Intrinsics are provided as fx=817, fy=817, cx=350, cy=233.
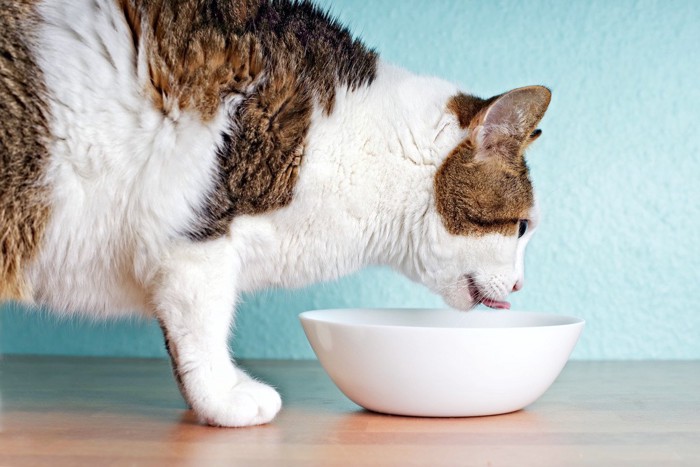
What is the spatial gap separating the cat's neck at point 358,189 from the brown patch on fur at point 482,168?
0.07 feet

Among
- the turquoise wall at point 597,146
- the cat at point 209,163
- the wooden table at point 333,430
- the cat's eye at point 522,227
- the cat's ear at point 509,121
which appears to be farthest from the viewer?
the turquoise wall at point 597,146

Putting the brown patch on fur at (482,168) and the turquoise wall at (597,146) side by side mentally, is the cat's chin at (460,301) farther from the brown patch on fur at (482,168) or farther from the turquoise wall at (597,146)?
the turquoise wall at (597,146)

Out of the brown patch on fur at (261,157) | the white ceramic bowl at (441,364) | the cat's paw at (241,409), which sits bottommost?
the cat's paw at (241,409)

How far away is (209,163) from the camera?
3.75ft

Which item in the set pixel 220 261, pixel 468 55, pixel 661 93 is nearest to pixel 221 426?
pixel 220 261

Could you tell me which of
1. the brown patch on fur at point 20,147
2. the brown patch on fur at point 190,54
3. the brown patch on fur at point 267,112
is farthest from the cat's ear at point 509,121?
the brown patch on fur at point 20,147

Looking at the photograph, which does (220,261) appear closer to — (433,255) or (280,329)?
(433,255)

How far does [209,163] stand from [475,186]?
1.36 feet

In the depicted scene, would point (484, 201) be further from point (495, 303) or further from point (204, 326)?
point (204, 326)

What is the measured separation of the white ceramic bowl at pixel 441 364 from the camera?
1.18m

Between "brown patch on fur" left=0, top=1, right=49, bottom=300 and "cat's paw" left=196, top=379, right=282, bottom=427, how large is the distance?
34 cm

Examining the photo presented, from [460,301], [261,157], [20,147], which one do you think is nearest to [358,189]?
[261,157]

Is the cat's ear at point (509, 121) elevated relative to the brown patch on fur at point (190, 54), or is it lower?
elevated

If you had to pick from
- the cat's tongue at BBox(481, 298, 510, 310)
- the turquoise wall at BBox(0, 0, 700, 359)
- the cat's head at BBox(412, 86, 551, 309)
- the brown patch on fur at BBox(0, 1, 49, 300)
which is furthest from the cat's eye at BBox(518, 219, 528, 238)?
the brown patch on fur at BBox(0, 1, 49, 300)
